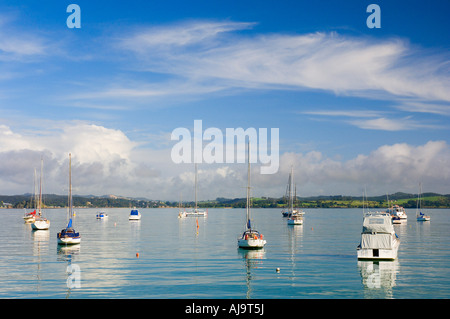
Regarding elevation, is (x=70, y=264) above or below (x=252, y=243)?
below

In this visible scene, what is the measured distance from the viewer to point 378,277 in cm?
5222

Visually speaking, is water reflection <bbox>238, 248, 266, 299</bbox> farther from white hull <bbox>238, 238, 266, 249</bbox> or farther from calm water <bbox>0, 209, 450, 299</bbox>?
white hull <bbox>238, 238, 266, 249</bbox>

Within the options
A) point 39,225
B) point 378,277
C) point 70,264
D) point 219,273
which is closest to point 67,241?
point 70,264

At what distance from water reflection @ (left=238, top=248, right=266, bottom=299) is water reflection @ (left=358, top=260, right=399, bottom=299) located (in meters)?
12.5

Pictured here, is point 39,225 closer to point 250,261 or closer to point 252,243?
point 252,243

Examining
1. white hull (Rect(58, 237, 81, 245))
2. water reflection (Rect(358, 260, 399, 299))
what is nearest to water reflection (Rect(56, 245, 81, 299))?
white hull (Rect(58, 237, 81, 245))

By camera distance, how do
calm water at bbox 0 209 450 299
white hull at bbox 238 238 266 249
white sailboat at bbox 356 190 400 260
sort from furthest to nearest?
white hull at bbox 238 238 266 249 → white sailboat at bbox 356 190 400 260 → calm water at bbox 0 209 450 299

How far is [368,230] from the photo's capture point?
64875 mm

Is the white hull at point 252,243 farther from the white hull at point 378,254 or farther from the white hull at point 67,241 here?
the white hull at point 67,241

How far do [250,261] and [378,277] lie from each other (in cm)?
1999

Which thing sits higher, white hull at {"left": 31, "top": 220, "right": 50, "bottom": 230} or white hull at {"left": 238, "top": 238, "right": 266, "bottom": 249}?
white hull at {"left": 238, "top": 238, "right": 266, "bottom": 249}

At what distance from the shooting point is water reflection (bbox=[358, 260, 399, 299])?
44069mm

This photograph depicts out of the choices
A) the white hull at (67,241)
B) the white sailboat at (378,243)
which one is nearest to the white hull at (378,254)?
the white sailboat at (378,243)

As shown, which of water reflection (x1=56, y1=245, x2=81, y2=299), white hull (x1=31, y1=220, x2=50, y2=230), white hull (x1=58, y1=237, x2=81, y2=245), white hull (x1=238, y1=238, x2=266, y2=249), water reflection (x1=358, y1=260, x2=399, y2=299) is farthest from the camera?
white hull (x1=31, y1=220, x2=50, y2=230)
